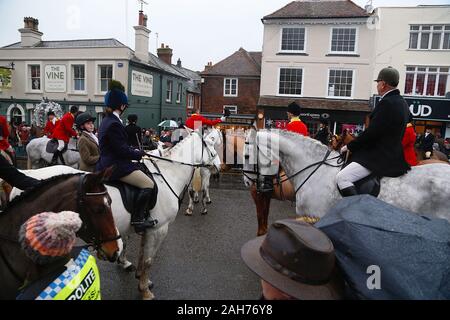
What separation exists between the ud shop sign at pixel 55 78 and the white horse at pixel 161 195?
20.7 m

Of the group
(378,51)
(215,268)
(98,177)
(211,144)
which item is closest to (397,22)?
(378,51)

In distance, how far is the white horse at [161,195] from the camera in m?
3.77

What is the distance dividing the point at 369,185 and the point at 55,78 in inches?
952

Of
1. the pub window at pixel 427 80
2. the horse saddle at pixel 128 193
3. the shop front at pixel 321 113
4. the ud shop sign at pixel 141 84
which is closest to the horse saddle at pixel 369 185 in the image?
the horse saddle at pixel 128 193

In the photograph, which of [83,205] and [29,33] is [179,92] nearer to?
[29,33]

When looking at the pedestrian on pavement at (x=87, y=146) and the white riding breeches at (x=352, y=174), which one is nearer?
the white riding breeches at (x=352, y=174)

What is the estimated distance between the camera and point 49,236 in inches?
66.2

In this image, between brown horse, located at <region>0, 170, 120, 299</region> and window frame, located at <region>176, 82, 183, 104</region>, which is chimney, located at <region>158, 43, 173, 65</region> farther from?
brown horse, located at <region>0, 170, 120, 299</region>

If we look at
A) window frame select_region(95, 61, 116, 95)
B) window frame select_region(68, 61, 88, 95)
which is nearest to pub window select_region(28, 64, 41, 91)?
window frame select_region(68, 61, 88, 95)

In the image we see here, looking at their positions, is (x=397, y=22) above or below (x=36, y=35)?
above

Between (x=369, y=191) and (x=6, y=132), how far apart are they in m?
7.87

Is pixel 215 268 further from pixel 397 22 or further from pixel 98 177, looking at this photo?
pixel 397 22

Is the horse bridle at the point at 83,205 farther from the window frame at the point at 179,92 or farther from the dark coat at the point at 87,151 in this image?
the window frame at the point at 179,92
